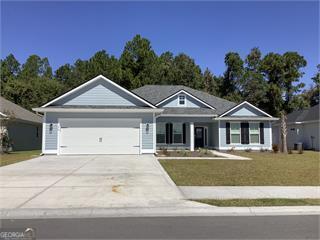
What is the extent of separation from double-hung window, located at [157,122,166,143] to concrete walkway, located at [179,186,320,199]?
56.3 ft

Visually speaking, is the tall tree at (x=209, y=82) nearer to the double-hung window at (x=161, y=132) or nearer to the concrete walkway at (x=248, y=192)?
the double-hung window at (x=161, y=132)

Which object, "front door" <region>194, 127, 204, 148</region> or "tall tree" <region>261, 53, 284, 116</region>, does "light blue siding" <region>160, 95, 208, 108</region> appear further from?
"tall tree" <region>261, 53, 284, 116</region>

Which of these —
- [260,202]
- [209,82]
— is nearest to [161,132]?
[260,202]

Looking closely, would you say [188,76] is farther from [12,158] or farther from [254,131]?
[12,158]

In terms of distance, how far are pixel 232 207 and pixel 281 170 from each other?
7.86 metres

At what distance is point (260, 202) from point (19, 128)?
80.5 ft

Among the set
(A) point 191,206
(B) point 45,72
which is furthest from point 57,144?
(B) point 45,72

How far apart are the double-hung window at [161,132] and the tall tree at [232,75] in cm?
2389

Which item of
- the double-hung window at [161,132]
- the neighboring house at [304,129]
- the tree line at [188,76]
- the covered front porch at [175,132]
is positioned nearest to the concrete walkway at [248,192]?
the covered front porch at [175,132]

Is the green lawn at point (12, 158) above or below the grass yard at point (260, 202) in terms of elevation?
above

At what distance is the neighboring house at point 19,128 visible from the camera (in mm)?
25344

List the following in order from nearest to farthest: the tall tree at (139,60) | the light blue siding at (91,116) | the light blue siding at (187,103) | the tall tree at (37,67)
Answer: the light blue siding at (91,116) → the light blue siding at (187,103) → the tall tree at (139,60) → the tall tree at (37,67)

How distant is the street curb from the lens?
24.5ft

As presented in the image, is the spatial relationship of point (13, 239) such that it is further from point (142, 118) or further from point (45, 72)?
point (45, 72)
